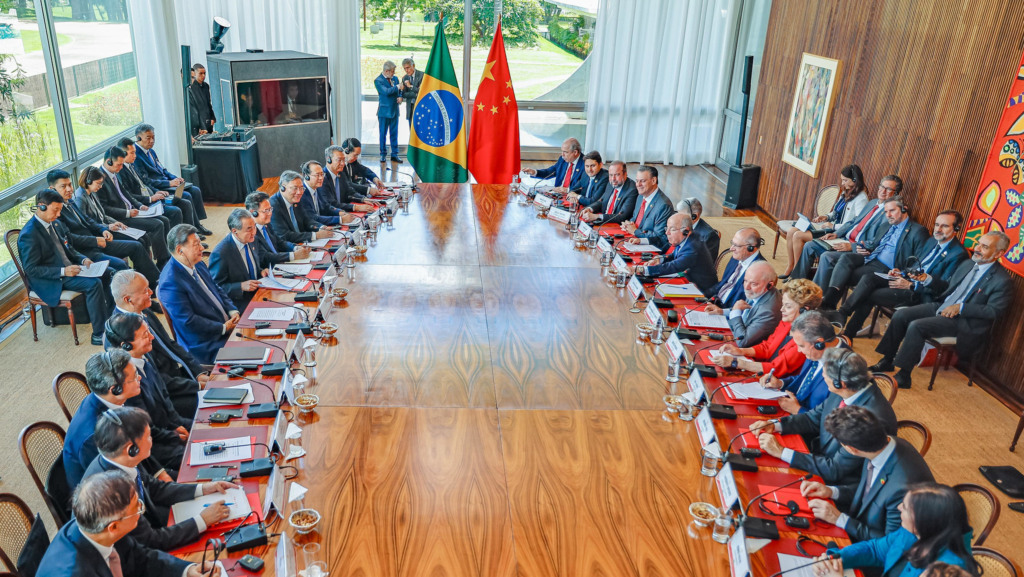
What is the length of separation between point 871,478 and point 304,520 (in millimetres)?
2392

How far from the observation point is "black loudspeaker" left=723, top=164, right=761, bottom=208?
33.2 feet

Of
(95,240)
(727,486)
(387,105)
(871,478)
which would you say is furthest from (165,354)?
(387,105)

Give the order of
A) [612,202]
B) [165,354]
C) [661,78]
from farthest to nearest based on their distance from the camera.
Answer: [661,78], [612,202], [165,354]

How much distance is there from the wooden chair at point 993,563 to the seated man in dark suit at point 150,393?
3.61m

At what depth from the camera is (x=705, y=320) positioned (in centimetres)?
472

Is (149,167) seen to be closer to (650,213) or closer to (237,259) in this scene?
(237,259)

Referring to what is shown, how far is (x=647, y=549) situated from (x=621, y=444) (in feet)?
2.28

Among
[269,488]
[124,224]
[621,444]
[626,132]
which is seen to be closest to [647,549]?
[621,444]

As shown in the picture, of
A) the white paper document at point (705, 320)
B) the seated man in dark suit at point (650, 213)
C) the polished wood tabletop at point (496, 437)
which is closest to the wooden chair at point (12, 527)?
the polished wood tabletop at point (496, 437)

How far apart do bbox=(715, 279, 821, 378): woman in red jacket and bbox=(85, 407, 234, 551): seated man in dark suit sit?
2.76 m

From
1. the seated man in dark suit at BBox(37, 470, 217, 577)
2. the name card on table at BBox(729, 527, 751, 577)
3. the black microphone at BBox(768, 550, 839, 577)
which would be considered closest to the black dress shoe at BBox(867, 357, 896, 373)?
the black microphone at BBox(768, 550, 839, 577)

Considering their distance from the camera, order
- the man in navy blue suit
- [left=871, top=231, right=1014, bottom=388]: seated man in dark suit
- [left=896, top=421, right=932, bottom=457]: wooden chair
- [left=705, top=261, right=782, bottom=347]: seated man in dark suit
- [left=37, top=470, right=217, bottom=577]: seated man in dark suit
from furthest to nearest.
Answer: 1. the man in navy blue suit
2. [left=871, top=231, right=1014, bottom=388]: seated man in dark suit
3. [left=705, top=261, right=782, bottom=347]: seated man in dark suit
4. [left=896, top=421, right=932, bottom=457]: wooden chair
5. [left=37, top=470, right=217, bottom=577]: seated man in dark suit

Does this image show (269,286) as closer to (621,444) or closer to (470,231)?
(470,231)

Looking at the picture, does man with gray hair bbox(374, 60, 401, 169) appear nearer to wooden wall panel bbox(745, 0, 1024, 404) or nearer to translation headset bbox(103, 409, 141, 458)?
wooden wall panel bbox(745, 0, 1024, 404)
